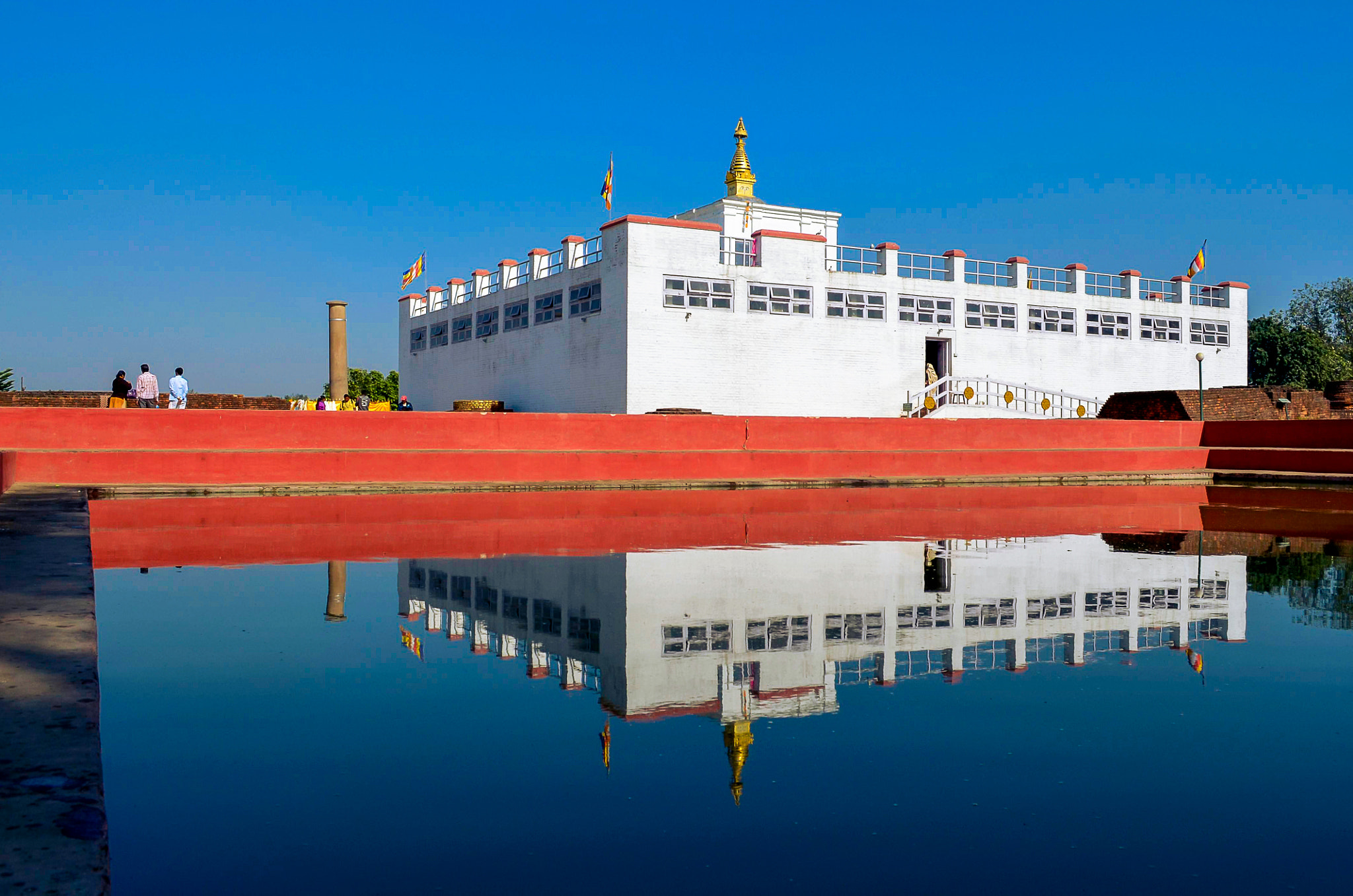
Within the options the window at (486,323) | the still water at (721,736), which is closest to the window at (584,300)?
the window at (486,323)

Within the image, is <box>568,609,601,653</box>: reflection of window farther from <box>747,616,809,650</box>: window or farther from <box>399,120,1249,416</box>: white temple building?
<box>399,120,1249,416</box>: white temple building

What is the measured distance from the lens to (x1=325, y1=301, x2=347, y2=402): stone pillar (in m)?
34.6

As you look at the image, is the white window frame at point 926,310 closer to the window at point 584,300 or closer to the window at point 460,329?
the window at point 584,300

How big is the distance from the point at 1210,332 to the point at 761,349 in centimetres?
2200

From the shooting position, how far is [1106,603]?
8047 millimetres

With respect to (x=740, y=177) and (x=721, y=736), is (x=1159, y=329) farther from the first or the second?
(x=721, y=736)

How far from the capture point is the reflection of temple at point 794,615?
5.70m

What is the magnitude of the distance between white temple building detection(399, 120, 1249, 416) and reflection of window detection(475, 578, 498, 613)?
70.0 ft

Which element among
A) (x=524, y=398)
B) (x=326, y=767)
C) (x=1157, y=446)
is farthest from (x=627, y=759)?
(x=524, y=398)

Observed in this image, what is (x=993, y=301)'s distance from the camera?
37000mm

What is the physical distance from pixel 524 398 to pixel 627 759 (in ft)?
105

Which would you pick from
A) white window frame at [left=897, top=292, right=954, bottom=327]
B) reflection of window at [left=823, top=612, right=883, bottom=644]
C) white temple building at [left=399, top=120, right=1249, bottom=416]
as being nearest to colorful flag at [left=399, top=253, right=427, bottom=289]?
white temple building at [left=399, top=120, right=1249, bottom=416]

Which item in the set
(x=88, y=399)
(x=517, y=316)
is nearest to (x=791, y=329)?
(x=517, y=316)

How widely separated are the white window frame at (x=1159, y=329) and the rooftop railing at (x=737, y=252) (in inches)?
682
